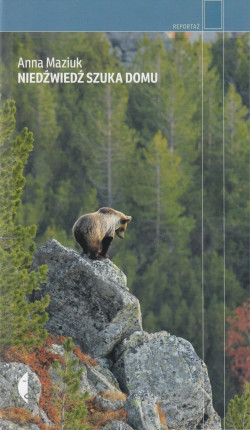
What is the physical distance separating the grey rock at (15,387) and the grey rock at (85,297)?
1.48m

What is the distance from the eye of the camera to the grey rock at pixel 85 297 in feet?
45.6

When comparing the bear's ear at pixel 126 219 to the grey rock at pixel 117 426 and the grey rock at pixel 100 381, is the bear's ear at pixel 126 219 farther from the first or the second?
the grey rock at pixel 117 426

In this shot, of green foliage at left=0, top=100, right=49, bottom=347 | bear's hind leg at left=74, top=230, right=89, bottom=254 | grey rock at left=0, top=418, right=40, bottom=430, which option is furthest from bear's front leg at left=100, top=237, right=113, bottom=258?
grey rock at left=0, top=418, right=40, bottom=430

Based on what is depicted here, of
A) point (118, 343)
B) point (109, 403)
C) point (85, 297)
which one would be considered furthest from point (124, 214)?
point (109, 403)

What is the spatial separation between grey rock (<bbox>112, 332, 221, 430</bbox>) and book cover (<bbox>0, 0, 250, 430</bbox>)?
24 millimetres

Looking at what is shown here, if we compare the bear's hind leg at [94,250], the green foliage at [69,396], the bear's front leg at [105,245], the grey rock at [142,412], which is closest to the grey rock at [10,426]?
the green foliage at [69,396]

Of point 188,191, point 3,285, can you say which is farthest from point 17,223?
point 188,191

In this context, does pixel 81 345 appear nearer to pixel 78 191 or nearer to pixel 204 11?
pixel 78 191

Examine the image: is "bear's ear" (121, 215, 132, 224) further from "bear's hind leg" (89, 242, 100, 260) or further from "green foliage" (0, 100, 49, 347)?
"green foliage" (0, 100, 49, 347)

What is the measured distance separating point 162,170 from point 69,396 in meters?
4.52

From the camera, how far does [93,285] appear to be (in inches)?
554

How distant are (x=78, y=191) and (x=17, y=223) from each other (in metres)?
Answer: 1.47

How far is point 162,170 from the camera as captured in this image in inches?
582

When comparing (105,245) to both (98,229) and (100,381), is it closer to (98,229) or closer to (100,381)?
(98,229)
